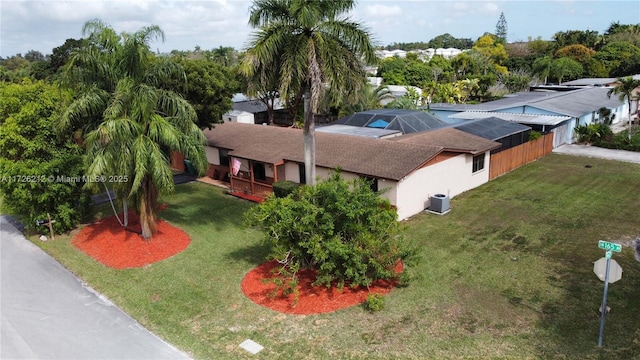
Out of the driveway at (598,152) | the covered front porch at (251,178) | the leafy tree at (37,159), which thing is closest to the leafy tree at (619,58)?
the driveway at (598,152)

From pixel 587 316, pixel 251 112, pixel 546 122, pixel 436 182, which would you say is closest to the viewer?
pixel 587 316

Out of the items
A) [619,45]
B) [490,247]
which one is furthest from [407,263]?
[619,45]

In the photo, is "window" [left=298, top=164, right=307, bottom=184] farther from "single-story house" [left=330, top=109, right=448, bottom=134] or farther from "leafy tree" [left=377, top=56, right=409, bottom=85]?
"leafy tree" [left=377, top=56, right=409, bottom=85]

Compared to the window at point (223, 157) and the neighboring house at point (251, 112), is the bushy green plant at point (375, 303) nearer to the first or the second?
the window at point (223, 157)

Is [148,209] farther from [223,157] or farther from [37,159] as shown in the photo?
[223,157]

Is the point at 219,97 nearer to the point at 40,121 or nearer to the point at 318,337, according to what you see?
the point at 40,121

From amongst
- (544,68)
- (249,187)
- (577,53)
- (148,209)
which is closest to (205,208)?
(249,187)

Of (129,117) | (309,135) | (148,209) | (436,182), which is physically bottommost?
(436,182)

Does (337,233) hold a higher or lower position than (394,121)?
lower
